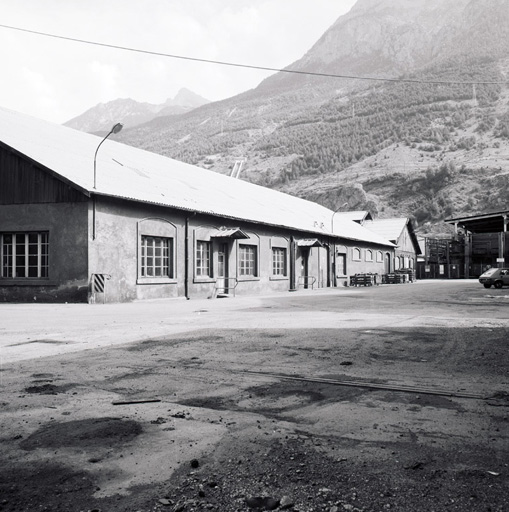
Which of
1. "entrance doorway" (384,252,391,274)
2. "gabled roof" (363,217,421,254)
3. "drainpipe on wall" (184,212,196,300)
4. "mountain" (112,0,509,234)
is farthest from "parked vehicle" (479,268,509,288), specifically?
"mountain" (112,0,509,234)

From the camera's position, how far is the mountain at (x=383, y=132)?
3617 inches

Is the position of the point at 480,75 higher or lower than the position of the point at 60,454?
higher

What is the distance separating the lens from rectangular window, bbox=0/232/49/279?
60.8ft

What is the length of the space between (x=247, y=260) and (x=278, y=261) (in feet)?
11.6

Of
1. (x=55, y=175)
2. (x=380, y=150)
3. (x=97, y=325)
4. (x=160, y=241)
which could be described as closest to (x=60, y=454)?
(x=97, y=325)

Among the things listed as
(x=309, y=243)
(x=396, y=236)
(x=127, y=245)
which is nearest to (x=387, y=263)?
(x=396, y=236)

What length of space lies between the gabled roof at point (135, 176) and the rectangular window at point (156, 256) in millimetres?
1550

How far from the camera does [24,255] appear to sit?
61.5ft

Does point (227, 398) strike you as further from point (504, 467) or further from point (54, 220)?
point (54, 220)

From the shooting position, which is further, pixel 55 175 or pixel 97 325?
pixel 55 175

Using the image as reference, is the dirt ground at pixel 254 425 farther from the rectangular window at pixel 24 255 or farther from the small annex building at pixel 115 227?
the rectangular window at pixel 24 255

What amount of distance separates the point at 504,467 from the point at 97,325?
935 centimetres

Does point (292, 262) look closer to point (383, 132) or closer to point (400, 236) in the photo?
point (400, 236)

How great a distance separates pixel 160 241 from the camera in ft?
68.9
